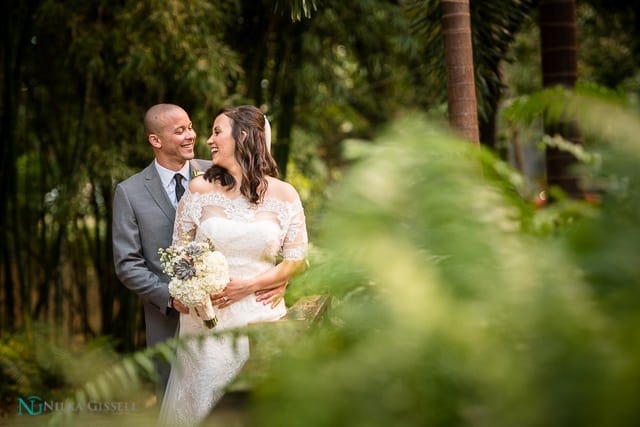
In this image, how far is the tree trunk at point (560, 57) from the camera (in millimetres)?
5582

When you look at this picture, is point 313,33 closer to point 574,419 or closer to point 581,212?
point 581,212

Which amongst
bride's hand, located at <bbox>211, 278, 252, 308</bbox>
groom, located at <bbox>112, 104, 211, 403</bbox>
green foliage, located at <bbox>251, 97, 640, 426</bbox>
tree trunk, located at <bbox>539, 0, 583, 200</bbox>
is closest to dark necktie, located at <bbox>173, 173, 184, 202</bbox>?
groom, located at <bbox>112, 104, 211, 403</bbox>

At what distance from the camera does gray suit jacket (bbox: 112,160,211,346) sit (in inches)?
144

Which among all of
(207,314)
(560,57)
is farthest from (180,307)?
(560,57)

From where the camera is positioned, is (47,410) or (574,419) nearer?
(574,419)

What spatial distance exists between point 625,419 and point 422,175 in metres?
0.56

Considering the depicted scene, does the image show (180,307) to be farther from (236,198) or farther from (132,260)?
(236,198)

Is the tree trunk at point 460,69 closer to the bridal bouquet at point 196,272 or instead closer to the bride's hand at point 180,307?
the bridal bouquet at point 196,272

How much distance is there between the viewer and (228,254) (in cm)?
338

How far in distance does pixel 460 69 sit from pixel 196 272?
4.98ft

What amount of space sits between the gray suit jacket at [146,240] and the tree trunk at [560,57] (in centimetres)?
290

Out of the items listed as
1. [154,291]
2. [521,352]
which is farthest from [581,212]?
[154,291]

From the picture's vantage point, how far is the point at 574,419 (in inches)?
43.8

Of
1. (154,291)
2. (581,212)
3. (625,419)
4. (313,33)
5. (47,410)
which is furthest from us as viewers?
(313,33)
